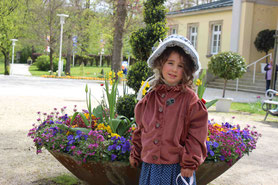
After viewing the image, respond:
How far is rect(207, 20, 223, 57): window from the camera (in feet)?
76.0

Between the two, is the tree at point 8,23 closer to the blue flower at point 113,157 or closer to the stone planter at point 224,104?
the stone planter at point 224,104

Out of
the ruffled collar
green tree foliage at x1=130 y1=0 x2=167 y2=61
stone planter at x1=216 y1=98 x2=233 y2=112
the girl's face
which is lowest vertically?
stone planter at x1=216 y1=98 x2=233 y2=112

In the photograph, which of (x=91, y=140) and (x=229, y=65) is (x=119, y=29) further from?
(x=91, y=140)

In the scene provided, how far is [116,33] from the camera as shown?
19688mm

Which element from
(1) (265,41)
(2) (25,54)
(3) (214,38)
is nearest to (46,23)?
(3) (214,38)

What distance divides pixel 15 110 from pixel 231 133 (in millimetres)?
6398

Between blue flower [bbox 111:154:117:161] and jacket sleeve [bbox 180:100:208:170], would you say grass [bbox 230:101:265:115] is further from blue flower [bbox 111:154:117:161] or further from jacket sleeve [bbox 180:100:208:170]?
jacket sleeve [bbox 180:100:208:170]

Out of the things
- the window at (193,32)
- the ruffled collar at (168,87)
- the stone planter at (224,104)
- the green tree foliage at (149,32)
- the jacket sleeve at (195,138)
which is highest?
the window at (193,32)

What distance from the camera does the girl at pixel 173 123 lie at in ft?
7.34

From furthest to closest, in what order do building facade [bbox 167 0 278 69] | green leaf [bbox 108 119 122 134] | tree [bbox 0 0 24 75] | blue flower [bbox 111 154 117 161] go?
tree [bbox 0 0 24 75] → building facade [bbox 167 0 278 69] → green leaf [bbox 108 119 122 134] → blue flower [bbox 111 154 117 161]

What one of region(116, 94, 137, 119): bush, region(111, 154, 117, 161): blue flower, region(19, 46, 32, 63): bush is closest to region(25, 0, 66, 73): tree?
region(19, 46, 32, 63): bush

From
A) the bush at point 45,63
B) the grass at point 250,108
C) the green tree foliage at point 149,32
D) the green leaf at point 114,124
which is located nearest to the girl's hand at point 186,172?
the green leaf at point 114,124

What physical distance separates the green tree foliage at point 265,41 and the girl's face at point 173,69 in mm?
18282

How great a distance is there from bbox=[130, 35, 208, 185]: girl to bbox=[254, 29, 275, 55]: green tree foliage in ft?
60.0
